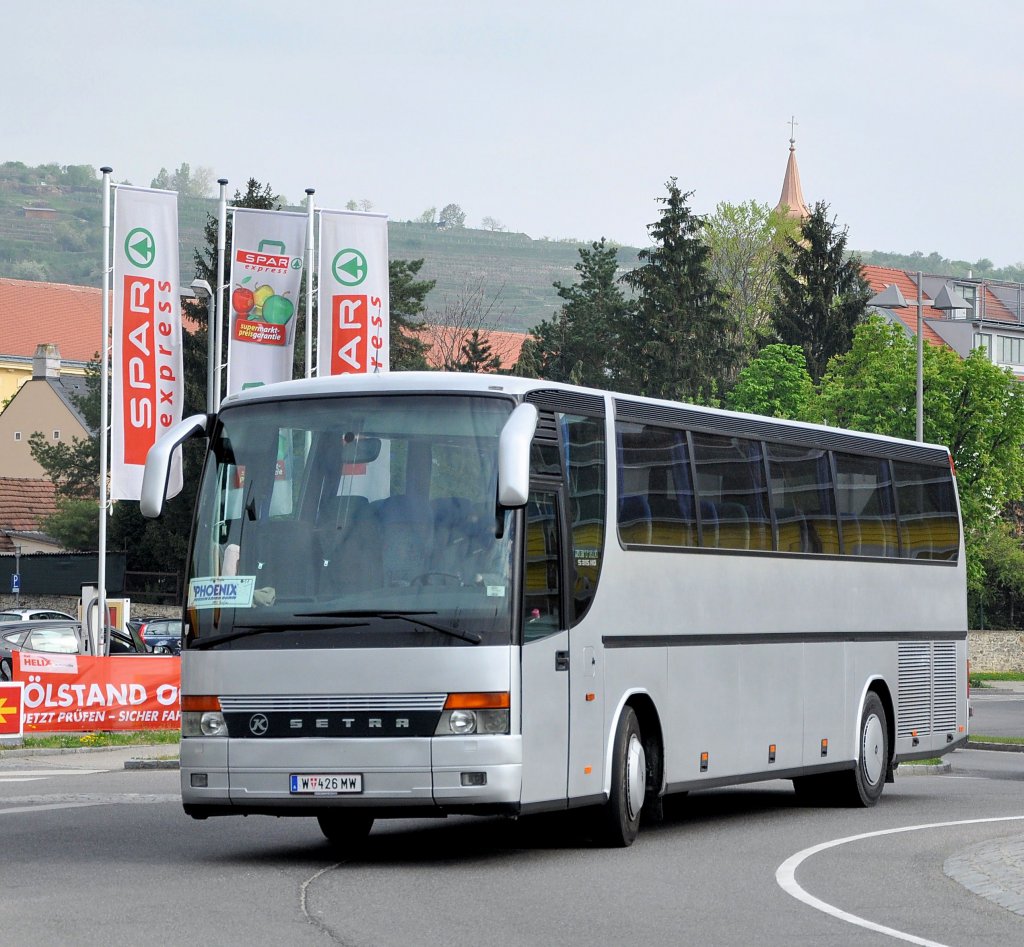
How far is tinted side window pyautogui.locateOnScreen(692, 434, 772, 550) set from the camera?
15.7 metres

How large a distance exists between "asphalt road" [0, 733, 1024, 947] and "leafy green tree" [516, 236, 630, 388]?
80.2 meters

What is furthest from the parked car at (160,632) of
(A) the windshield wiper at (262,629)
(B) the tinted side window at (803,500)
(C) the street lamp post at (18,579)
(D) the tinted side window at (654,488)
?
(A) the windshield wiper at (262,629)

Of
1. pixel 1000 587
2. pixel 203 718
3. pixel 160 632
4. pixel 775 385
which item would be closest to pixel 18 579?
pixel 160 632

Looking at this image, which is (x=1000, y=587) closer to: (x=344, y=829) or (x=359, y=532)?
(x=344, y=829)

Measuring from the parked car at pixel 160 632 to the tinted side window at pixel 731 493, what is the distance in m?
38.0

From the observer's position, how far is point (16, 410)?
114875 mm

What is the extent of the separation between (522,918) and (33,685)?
19.5 m

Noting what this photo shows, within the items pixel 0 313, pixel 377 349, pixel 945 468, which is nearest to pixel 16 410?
pixel 0 313

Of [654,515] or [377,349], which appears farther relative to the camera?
[377,349]

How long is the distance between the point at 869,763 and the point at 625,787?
5.44 meters

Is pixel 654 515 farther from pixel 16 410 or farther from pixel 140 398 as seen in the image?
pixel 16 410

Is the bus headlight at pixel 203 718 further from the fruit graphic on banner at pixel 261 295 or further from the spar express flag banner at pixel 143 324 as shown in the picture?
the fruit graphic on banner at pixel 261 295

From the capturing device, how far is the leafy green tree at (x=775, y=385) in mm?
74250

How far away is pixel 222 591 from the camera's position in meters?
12.9
